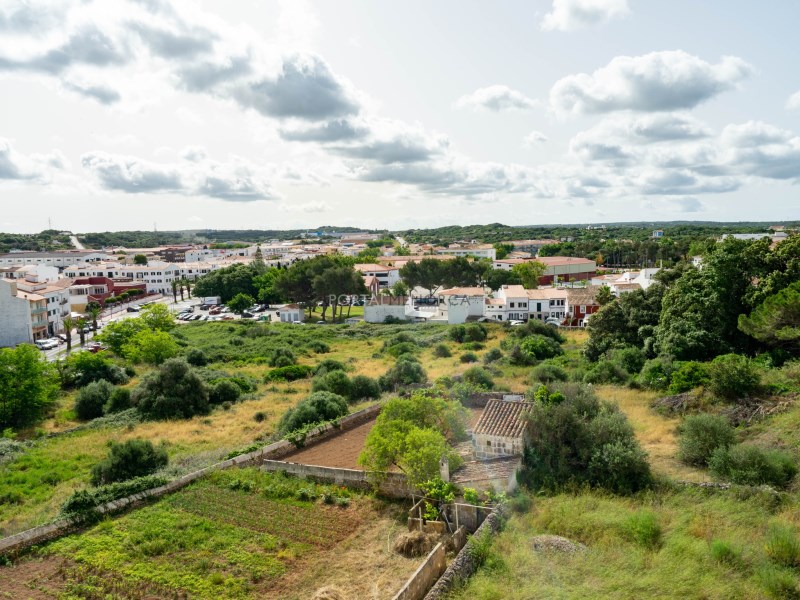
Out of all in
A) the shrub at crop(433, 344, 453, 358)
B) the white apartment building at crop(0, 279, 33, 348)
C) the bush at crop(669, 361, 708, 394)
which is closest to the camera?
the bush at crop(669, 361, 708, 394)

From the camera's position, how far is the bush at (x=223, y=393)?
2948 centimetres

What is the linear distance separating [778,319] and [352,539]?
18.7 meters

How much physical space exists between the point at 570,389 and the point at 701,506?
4.97m

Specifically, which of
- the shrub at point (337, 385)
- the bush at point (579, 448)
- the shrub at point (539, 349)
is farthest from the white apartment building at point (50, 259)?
the bush at point (579, 448)

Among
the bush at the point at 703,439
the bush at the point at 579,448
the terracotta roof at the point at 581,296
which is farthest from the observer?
the terracotta roof at the point at 581,296

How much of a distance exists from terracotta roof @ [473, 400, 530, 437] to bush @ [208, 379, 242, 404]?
16.9 metres

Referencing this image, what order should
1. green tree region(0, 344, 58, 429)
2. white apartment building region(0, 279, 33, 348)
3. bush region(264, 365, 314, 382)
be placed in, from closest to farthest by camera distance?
green tree region(0, 344, 58, 429)
bush region(264, 365, 314, 382)
white apartment building region(0, 279, 33, 348)

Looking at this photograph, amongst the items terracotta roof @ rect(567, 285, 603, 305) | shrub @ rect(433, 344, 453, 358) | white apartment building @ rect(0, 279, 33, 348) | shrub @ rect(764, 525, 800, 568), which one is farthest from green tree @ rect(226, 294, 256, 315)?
shrub @ rect(764, 525, 800, 568)

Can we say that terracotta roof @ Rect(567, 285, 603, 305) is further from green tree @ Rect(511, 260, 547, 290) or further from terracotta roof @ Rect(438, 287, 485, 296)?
green tree @ Rect(511, 260, 547, 290)

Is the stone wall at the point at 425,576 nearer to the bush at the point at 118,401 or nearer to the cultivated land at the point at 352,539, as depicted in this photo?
the cultivated land at the point at 352,539

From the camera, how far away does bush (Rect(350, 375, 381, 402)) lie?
28062 millimetres

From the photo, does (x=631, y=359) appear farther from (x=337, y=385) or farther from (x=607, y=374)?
(x=337, y=385)

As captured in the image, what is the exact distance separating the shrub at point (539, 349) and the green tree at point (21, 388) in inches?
1033

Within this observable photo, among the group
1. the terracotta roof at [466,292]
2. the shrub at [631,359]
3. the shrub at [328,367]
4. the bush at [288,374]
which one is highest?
the terracotta roof at [466,292]
